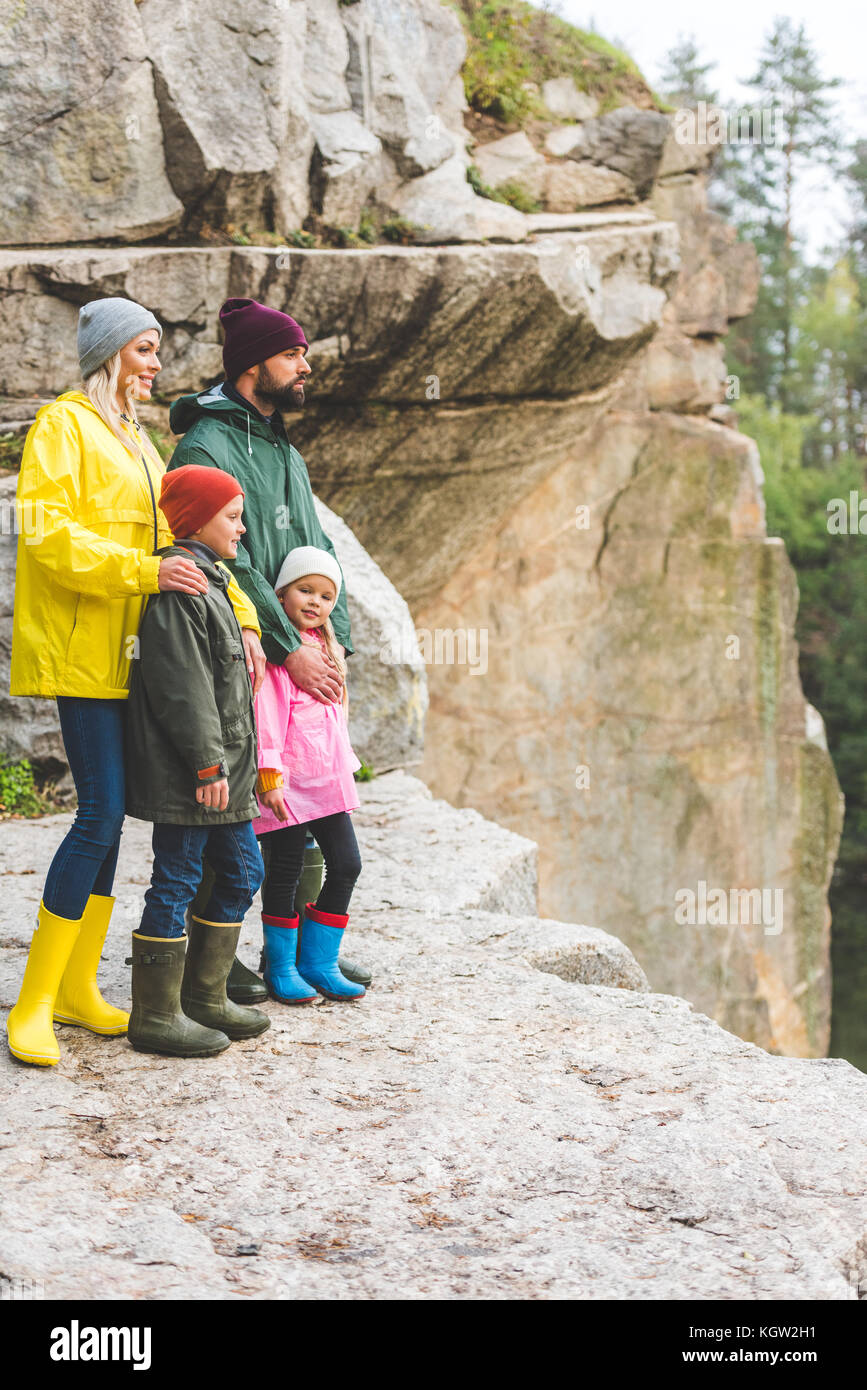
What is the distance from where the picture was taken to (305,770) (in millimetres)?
3527

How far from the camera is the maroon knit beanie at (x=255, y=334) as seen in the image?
359 centimetres

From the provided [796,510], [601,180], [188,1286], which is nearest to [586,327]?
[601,180]

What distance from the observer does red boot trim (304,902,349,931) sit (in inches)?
144

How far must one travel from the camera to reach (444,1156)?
9.23 feet

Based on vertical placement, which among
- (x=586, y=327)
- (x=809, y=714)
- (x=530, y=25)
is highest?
(x=530, y=25)

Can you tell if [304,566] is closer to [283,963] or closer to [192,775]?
[192,775]

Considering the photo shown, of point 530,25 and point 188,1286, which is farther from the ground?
point 530,25

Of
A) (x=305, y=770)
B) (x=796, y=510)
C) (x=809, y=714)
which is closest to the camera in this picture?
(x=305, y=770)

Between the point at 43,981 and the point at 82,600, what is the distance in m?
0.96

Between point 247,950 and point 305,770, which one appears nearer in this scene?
point 305,770

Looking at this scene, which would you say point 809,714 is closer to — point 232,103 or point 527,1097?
point 232,103

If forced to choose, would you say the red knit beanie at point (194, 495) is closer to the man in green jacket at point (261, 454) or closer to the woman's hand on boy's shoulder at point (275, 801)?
the man in green jacket at point (261, 454)

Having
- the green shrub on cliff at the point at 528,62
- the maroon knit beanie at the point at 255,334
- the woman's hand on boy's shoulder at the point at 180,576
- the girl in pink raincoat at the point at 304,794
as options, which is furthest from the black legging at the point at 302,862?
the green shrub on cliff at the point at 528,62

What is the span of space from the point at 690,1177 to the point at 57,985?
5.25 ft
